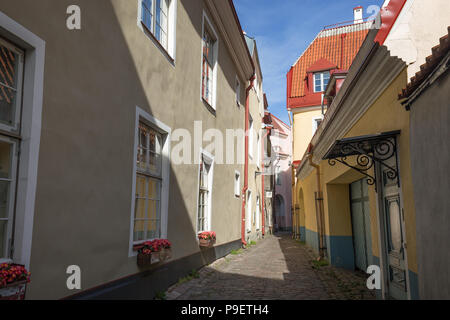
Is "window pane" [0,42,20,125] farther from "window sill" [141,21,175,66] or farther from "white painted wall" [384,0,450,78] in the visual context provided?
"white painted wall" [384,0,450,78]

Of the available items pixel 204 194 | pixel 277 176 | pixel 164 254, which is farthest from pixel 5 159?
pixel 277 176

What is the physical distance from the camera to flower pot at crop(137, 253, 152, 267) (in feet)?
16.5

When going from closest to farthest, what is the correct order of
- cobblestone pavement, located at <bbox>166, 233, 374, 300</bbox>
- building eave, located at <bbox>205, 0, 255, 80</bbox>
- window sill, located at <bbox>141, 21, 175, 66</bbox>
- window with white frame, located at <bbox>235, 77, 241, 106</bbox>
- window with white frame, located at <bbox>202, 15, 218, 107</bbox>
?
window sill, located at <bbox>141, 21, 175, 66</bbox>, cobblestone pavement, located at <bbox>166, 233, 374, 300</bbox>, window with white frame, located at <bbox>202, 15, 218, 107</bbox>, building eave, located at <bbox>205, 0, 255, 80</bbox>, window with white frame, located at <bbox>235, 77, 241, 106</bbox>

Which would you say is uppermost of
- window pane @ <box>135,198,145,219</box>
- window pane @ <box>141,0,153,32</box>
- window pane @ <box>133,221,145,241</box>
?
window pane @ <box>141,0,153,32</box>

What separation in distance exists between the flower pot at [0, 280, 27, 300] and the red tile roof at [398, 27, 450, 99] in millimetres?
3848

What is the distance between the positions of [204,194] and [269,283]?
2721 mm

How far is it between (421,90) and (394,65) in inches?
34.4

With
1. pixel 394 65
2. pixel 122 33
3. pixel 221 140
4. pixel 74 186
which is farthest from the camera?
pixel 221 140

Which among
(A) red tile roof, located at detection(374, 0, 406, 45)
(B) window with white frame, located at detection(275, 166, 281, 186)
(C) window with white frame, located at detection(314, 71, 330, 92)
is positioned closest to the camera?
(A) red tile roof, located at detection(374, 0, 406, 45)

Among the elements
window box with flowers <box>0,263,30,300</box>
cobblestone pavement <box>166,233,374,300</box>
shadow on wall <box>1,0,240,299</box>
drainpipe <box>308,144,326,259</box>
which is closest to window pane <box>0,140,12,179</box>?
A: shadow on wall <box>1,0,240,299</box>

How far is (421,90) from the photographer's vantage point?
3.54 m

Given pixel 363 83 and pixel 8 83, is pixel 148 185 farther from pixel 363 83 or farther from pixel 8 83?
pixel 363 83
